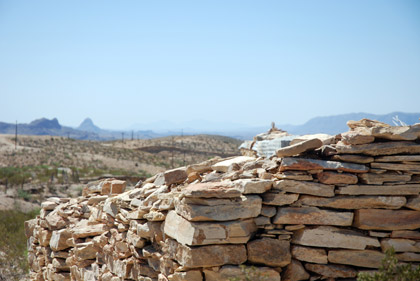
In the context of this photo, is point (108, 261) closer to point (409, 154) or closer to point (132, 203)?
point (132, 203)

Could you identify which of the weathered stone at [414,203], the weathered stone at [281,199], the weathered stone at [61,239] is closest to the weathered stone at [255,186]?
Result: the weathered stone at [281,199]

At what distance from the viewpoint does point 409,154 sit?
18.0ft

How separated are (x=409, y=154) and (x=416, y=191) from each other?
496mm

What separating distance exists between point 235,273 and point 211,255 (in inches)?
15.1

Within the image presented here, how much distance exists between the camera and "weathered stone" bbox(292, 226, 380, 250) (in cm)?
541

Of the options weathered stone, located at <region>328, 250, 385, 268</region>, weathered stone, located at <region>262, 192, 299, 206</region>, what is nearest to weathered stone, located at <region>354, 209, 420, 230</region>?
weathered stone, located at <region>328, 250, 385, 268</region>

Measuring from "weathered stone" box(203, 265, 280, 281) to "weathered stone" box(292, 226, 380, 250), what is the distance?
1.80ft

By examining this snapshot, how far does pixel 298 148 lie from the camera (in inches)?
220

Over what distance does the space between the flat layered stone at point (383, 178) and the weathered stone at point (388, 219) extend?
0.39m

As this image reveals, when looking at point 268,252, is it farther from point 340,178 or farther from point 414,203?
point 414,203

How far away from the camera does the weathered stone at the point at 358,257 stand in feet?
17.7

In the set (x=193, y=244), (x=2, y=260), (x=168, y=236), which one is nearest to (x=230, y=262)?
(x=193, y=244)

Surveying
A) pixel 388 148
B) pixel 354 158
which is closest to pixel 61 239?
pixel 354 158

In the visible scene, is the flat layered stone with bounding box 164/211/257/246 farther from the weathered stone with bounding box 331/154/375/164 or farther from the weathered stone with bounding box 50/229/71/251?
the weathered stone with bounding box 50/229/71/251
